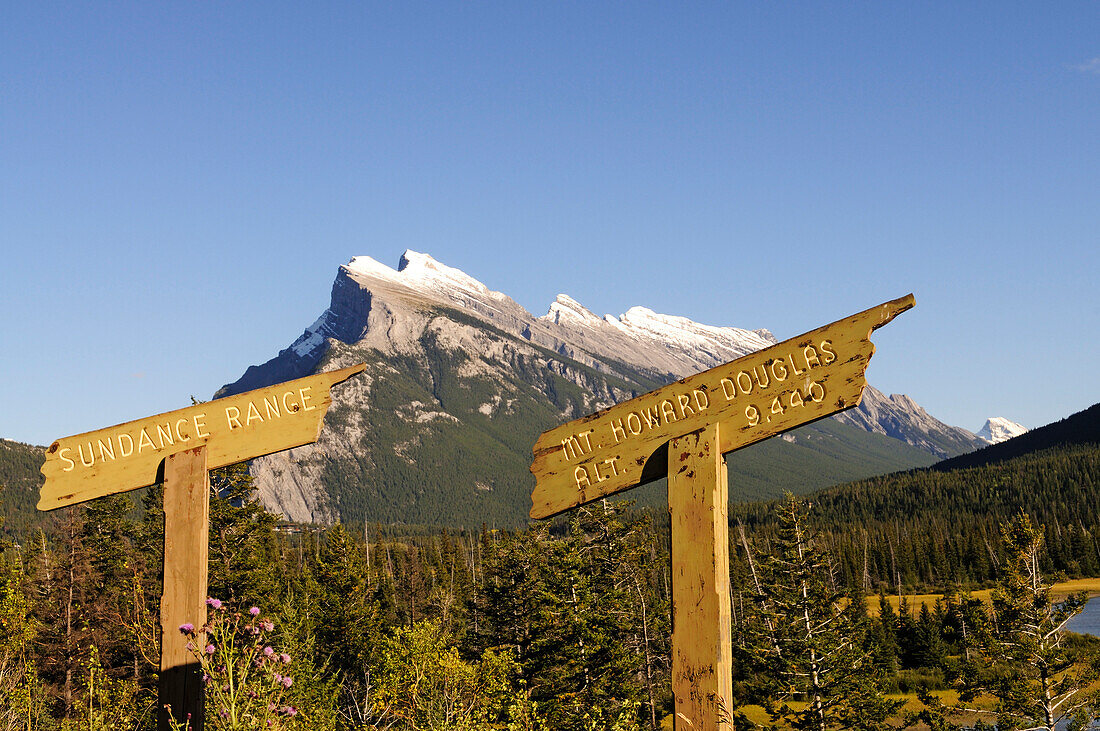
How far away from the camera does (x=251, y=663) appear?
5.64 metres

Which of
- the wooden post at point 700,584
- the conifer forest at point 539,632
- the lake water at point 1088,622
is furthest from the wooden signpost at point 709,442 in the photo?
the lake water at point 1088,622

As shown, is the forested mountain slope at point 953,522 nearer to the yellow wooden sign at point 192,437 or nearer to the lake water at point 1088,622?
the lake water at point 1088,622

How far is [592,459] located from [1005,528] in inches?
1366

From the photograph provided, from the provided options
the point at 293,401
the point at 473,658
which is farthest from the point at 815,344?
the point at 473,658

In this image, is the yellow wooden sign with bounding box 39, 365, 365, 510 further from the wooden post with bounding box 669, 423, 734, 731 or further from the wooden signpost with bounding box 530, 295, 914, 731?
the wooden post with bounding box 669, 423, 734, 731

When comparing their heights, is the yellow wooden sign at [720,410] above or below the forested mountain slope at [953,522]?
below

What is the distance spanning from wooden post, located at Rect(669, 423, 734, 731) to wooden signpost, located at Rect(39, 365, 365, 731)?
241 centimetres

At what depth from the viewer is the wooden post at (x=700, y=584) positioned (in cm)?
464

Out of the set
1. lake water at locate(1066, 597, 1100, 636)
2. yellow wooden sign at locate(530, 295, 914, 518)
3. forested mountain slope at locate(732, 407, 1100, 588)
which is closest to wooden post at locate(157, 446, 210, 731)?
yellow wooden sign at locate(530, 295, 914, 518)

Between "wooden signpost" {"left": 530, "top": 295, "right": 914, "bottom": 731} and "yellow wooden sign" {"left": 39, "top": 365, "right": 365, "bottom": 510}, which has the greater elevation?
"yellow wooden sign" {"left": 39, "top": 365, "right": 365, "bottom": 510}

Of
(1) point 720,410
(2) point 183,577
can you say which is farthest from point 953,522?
(2) point 183,577

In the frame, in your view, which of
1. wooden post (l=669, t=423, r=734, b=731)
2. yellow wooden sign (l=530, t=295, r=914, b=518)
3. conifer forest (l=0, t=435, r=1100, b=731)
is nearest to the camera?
wooden post (l=669, t=423, r=734, b=731)

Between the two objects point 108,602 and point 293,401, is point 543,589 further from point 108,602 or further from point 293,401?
point 293,401

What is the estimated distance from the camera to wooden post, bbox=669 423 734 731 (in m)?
4.64
